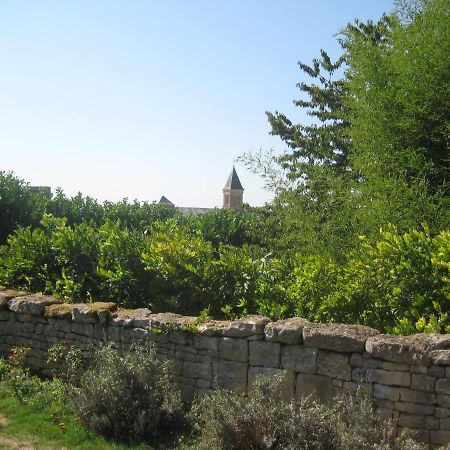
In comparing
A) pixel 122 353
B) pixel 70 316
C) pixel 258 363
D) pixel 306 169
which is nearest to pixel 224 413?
pixel 258 363

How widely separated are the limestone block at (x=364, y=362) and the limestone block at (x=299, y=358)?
0.37m

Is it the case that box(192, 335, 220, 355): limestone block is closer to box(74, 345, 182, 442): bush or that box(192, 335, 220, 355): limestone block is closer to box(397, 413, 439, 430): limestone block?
box(74, 345, 182, 442): bush

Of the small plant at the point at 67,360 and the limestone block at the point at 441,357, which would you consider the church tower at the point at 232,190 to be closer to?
the small plant at the point at 67,360

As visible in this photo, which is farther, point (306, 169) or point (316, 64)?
point (316, 64)

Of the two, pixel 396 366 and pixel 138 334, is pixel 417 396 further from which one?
pixel 138 334

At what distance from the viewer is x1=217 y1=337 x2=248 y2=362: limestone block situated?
557 centimetres

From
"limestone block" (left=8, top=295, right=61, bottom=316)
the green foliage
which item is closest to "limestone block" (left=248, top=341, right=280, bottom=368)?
"limestone block" (left=8, top=295, right=61, bottom=316)

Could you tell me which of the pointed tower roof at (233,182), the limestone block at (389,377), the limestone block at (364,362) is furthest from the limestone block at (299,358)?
the pointed tower roof at (233,182)

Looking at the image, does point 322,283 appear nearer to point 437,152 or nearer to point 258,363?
point 258,363

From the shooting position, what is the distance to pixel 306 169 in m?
9.41

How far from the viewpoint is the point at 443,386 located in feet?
14.9

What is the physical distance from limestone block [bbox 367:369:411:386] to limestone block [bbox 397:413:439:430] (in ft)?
0.90

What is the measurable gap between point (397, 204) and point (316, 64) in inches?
369

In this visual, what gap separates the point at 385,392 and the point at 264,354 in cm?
122
